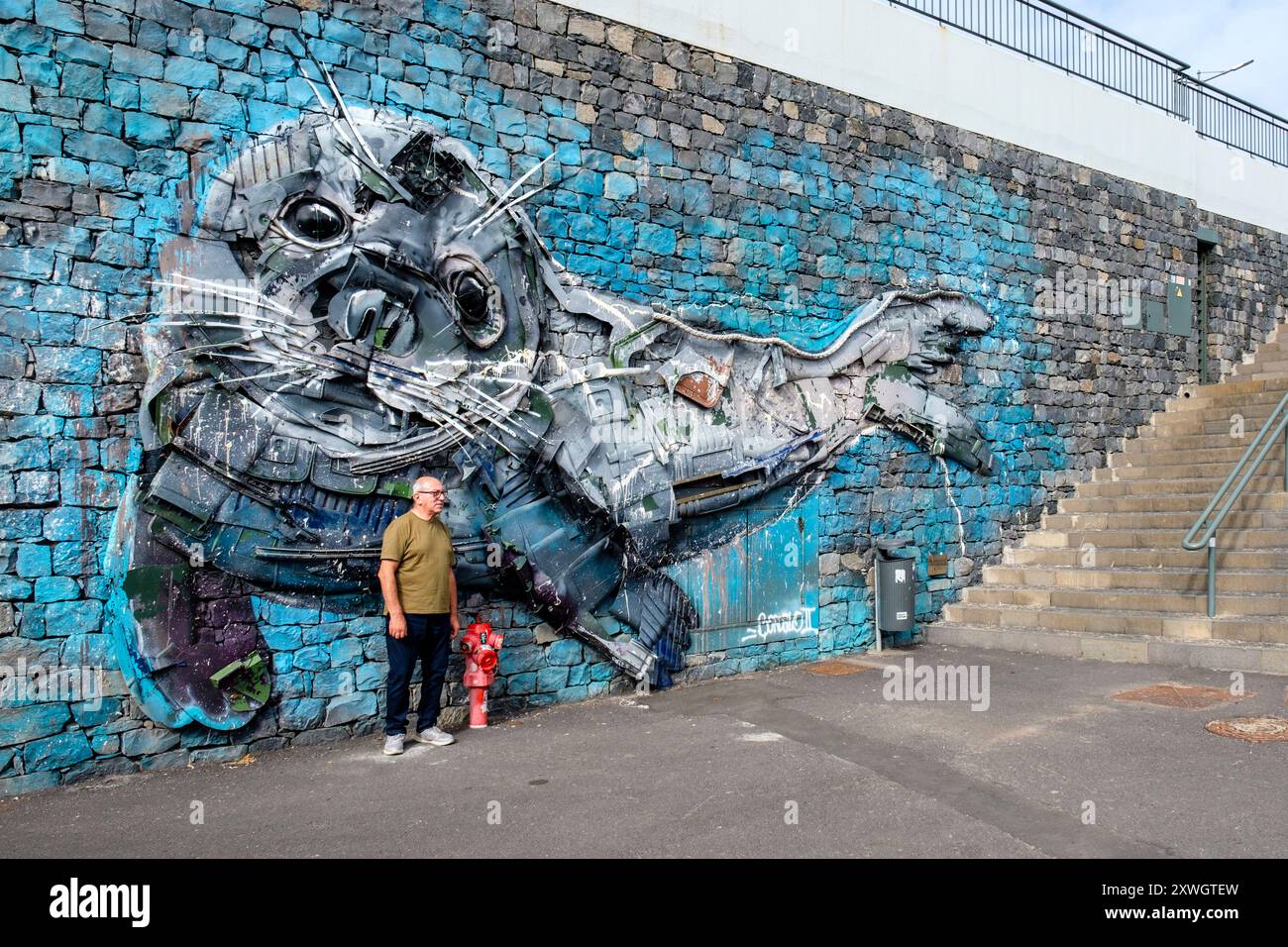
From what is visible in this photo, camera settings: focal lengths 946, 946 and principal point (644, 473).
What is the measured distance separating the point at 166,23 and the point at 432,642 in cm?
392

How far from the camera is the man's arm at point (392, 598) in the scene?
5.49m

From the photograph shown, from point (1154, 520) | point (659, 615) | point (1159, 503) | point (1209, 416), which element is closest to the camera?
point (659, 615)

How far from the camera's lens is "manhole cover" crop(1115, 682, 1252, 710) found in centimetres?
638

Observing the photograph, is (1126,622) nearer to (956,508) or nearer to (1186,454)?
(956,508)

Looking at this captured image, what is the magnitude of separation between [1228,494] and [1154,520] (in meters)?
0.75

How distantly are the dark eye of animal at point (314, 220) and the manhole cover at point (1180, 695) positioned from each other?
20.1ft

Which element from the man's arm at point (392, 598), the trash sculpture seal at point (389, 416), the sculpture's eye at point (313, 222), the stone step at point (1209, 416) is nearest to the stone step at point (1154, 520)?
the stone step at point (1209, 416)

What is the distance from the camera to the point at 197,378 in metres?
5.49

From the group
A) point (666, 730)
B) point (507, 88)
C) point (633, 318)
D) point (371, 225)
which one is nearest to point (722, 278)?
point (633, 318)

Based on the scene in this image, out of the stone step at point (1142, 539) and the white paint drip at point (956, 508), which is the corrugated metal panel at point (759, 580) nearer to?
the white paint drip at point (956, 508)

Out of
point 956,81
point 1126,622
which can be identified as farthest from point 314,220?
point 1126,622

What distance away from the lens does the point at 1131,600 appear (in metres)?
8.66

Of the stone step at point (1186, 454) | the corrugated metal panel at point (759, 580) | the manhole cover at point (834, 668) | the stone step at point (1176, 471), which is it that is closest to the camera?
the corrugated metal panel at point (759, 580)

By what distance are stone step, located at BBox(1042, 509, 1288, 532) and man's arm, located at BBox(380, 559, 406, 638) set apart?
7521 millimetres
